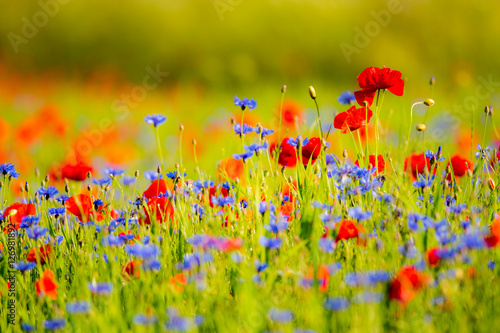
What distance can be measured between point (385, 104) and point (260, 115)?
138 centimetres

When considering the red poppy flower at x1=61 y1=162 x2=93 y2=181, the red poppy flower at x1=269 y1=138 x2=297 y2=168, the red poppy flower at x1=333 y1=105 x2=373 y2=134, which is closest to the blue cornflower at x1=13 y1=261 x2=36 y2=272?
the red poppy flower at x1=61 y1=162 x2=93 y2=181

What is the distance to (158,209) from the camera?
184 centimetres

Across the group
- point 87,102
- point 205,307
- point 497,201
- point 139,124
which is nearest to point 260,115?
point 139,124

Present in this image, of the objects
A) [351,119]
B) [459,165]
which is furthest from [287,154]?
[459,165]

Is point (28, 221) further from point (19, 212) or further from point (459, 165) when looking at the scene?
point (459, 165)

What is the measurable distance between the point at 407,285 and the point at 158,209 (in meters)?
0.89

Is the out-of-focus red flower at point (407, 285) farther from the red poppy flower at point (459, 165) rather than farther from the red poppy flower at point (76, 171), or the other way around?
the red poppy flower at point (76, 171)

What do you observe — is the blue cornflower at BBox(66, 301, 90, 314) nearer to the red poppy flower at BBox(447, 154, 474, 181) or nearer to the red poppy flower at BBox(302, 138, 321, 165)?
the red poppy flower at BBox(302, 138, 321, 165)

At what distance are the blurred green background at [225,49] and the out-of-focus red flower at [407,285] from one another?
485 cm

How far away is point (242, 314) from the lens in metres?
1.30

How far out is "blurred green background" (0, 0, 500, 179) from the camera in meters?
6.98

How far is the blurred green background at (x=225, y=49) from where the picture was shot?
6980 mm

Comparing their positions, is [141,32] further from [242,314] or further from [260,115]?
[242,314]

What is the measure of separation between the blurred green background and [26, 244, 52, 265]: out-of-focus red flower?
430cm
